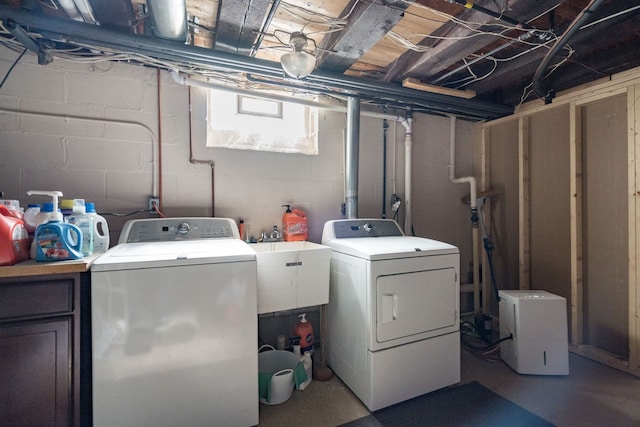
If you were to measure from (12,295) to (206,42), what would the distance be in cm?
182

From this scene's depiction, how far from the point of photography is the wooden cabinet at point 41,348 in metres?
1.15

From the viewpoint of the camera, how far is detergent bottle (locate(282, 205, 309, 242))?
2.35m

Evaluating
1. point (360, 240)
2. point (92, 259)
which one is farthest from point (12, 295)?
point (360, 240)

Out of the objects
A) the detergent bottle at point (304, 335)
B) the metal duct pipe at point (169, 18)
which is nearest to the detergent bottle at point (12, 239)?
the metal duct pipe at point (169, 18)

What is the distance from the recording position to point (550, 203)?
8.54 ft

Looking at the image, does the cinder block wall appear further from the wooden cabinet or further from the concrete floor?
the concrete floor

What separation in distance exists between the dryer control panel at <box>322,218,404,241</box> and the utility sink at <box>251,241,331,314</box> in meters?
0.37

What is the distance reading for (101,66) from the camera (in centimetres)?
196

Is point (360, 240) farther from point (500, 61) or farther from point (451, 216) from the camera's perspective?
point (500, 61)

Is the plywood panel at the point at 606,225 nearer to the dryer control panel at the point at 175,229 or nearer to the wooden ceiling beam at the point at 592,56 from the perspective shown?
the wooden ceiling beam at the point at 592,56

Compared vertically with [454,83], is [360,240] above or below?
below

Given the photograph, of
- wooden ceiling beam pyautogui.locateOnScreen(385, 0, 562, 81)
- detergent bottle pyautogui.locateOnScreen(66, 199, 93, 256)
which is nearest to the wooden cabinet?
detergent bottle pyautogui.locateOnScreen(66, 199, 93, 256)

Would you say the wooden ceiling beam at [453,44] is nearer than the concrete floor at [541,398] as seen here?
Yes

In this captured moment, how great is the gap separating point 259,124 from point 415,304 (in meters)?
1.78
